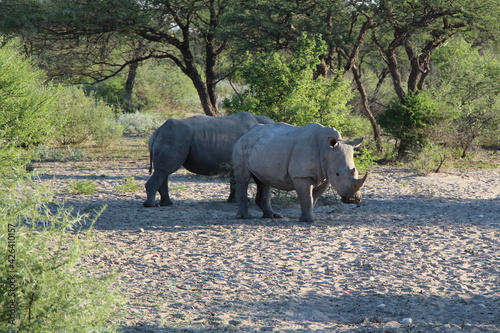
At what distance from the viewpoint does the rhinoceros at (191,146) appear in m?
10.2

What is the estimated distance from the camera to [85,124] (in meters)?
19.3

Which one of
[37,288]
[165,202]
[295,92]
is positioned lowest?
[165,202]

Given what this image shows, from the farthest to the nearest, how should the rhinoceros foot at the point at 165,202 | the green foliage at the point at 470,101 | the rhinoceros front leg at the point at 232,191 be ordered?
1. the green foliage at the point at 470,101
2. the rhinoceros front leg at the point at 232,191
3. the rhinoceros foot at the point at 165,202

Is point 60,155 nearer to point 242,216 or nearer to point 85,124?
point 85,124

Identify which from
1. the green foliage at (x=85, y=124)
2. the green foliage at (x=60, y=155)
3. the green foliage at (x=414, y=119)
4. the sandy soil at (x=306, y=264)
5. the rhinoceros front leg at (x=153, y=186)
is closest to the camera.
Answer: the sandy soil at (x=306, y=264)

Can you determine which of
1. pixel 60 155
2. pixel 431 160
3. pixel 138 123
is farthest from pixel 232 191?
pixel 138 123

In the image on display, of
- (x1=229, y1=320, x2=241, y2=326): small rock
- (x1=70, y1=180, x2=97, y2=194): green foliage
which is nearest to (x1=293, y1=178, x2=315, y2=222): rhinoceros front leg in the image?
(x1=229, y1=320, x2=241, y2=326): small rock

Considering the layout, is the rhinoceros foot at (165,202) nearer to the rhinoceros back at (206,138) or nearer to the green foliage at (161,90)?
the rhinoceros back at (206,138)

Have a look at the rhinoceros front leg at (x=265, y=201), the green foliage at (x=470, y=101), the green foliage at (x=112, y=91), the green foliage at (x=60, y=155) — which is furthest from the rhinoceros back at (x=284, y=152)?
the green foliage at (x=112, y=91)

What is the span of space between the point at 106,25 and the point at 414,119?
9141 millimetres

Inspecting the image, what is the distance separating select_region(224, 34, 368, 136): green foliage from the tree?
457 cm

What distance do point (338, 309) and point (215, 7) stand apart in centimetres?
1342

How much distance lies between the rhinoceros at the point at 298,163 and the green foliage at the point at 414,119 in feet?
27.4

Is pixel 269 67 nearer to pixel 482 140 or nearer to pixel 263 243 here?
pixel 263 243
